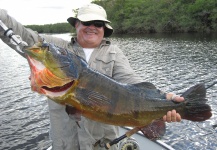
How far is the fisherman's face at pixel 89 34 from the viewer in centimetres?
398

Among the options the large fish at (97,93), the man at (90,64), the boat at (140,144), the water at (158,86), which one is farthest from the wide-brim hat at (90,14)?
the water at (158,86)

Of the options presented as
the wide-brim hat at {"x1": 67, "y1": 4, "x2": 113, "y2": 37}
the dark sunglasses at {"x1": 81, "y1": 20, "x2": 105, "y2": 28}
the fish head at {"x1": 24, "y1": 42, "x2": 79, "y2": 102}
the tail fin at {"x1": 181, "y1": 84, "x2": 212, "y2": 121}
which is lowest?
the tail fin at {"x1": 181, "y1": 84, "x2": 212, "y2": 121}

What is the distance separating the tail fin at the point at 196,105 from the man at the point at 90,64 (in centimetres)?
81

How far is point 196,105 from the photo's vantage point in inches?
131

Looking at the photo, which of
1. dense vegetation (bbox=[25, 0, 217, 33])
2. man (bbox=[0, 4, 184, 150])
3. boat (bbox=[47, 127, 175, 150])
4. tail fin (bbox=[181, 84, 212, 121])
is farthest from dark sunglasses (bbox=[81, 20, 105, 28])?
dense vegetation (bbox=[25, 0, 217, 33])

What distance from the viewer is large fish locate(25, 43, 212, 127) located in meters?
2.88

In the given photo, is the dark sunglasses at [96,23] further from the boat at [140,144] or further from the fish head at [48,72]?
the boat at [140,144]

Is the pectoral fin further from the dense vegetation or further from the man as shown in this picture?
the dense vegetation

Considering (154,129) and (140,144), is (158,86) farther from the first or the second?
(154,129)

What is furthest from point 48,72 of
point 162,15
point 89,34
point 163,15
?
point 162,15

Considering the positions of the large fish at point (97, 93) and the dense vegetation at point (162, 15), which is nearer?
the large fish at point (97, 93)

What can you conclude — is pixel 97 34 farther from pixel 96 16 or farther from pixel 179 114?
pixel 179 114

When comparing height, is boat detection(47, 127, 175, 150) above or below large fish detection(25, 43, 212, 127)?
below

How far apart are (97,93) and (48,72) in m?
0.57
